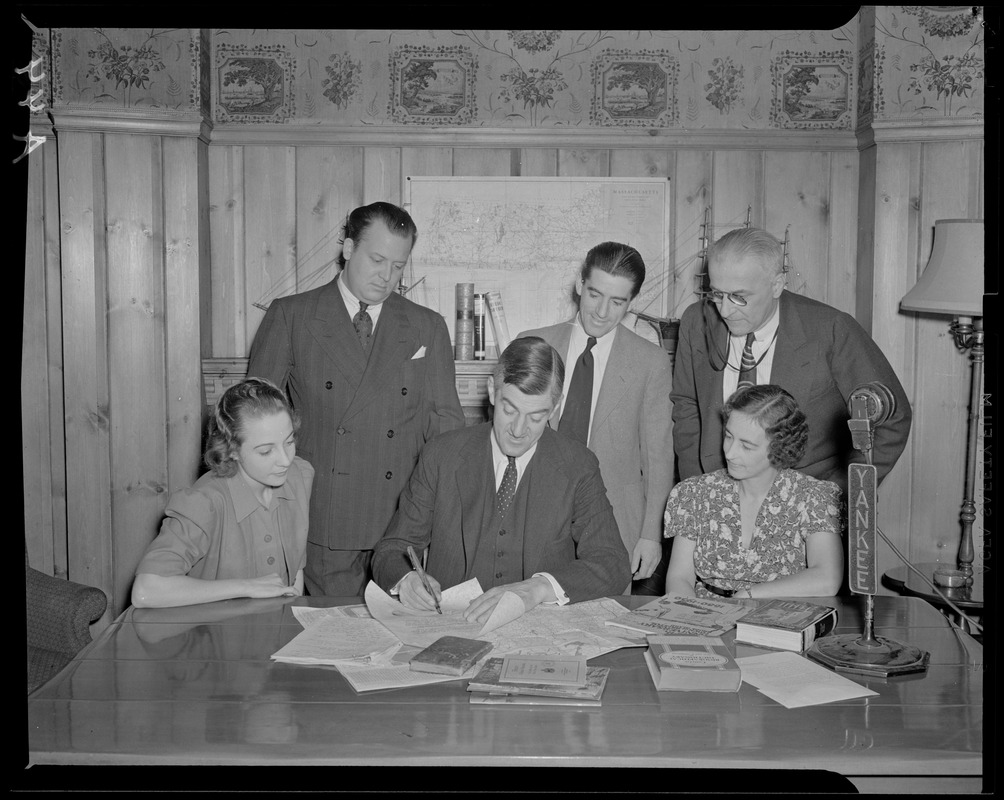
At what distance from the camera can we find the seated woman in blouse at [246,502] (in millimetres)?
1899

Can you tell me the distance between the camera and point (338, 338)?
2.56m

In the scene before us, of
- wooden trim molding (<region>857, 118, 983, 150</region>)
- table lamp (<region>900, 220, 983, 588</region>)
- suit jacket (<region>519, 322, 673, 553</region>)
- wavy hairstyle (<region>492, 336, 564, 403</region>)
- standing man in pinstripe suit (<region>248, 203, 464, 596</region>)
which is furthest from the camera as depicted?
wooden trim molding (<region>857, 118, 983, 150</region>)

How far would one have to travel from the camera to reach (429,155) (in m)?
3.24

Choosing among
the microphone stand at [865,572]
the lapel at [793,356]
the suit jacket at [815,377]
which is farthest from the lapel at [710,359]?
the microphone stand at [865,572]

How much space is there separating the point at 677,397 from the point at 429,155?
1290mm

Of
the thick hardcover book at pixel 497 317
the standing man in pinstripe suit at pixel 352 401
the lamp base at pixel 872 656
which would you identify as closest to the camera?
the lamp base at pixel 872 656

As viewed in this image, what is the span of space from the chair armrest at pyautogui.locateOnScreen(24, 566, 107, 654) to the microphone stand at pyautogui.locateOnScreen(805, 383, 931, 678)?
4.90 ft

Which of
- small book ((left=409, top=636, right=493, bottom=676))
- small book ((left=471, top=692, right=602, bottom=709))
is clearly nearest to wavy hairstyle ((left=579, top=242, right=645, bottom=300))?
small book ((left=409, top=636, right=493, bottom=676))

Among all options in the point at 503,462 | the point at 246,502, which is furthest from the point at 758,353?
the point at 246,502

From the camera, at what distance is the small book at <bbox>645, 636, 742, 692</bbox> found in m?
1.34

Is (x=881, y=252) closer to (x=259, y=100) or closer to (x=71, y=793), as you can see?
(x=259, y=100)

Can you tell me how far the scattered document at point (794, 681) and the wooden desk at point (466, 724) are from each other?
0.02m

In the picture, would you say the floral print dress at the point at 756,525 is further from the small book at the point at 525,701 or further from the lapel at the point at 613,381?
the small book at the point at 525,701

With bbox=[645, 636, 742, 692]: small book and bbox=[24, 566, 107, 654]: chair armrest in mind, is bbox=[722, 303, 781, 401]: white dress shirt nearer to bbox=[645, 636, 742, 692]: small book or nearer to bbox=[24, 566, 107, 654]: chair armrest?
bbox=[645, 636, 742, 692]: small book
